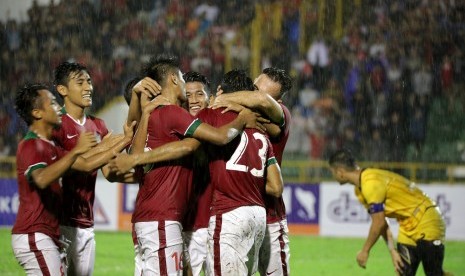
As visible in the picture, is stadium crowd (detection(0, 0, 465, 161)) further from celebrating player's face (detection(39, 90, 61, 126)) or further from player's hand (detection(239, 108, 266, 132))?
celebrating player's face (detection(39, 90, 61, 126))

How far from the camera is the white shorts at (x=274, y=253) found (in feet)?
21.5

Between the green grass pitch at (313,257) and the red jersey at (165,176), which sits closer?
the red jersey at (165,176)

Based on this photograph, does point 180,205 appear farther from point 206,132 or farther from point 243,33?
point 243,33

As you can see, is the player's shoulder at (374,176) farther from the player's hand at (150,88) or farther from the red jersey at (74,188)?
the player's hand at (150,88)

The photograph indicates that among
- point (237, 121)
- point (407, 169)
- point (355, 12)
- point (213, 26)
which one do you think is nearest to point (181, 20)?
point (213, 26)

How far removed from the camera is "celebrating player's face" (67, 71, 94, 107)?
278 inches

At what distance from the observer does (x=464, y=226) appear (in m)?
14.6

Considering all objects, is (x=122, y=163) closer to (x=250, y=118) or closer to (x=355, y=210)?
(x=250, y=118)

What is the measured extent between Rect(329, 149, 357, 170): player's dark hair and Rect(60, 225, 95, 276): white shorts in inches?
115

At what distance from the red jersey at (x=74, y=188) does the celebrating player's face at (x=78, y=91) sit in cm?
14

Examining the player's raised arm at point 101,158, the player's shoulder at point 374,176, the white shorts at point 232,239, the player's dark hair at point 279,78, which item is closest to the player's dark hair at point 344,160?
the player's shoulder at point 374,176

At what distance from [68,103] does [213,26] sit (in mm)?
13219

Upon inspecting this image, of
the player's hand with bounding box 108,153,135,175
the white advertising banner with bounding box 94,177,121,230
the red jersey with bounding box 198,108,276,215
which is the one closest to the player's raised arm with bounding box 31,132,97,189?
the player's hand with bounding box 108,153,135,175

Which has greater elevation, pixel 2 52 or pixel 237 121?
pixel 2 52
